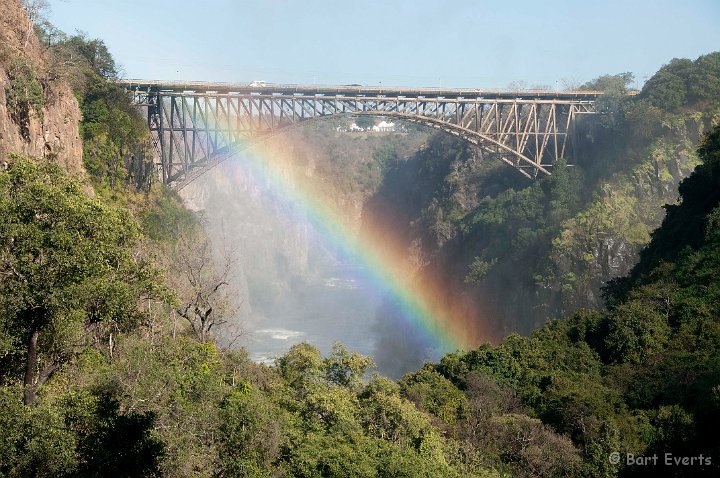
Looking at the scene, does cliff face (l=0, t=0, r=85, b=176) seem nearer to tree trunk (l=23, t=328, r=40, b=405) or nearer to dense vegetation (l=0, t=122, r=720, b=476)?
dense vegetation (l=0, t=122, r=720, b=476)

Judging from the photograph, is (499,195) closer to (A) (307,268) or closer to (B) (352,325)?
(B) (352,325)

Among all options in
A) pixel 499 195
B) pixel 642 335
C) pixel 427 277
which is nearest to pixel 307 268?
pixel 427 277

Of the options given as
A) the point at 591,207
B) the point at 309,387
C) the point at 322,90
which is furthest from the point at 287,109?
the point at 309,387

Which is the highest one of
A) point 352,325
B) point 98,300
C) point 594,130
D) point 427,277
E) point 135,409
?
point 594,130

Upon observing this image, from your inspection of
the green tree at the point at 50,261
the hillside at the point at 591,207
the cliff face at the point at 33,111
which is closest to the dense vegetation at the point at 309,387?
→ the green tree at the point at 50,261
